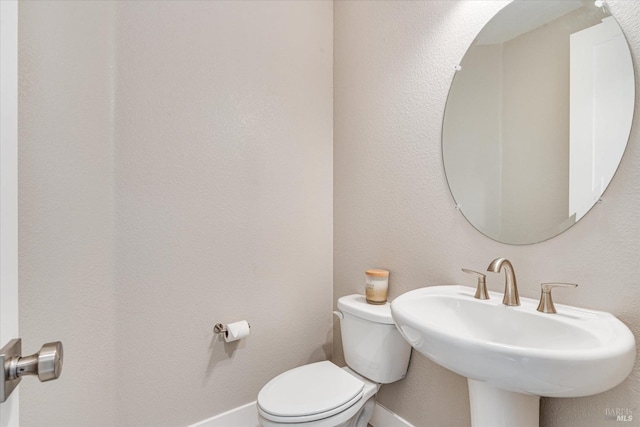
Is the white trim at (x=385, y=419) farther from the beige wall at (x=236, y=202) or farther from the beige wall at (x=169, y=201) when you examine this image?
the beige wall at (x=169, y=201)

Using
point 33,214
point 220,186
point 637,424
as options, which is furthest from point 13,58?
point 637,424

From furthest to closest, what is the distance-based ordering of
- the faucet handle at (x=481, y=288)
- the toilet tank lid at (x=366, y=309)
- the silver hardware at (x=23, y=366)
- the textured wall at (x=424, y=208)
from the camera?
the toilet tank lid at (x=366, y=309) → the faucet handle at (x=481, y=288) → the textured wall at (x=424, y=208) → the silver hardware at (x=23, y=366)

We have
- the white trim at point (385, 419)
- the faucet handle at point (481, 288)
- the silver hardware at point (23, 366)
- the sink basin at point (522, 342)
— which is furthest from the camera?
the white trim at point (385, 419)

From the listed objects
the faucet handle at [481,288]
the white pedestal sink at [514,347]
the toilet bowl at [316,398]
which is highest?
the faucet handle at [481,288]

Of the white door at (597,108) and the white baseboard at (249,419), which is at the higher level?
the white door at (597,108)

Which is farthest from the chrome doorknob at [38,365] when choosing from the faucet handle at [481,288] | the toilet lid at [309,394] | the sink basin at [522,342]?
the faucet handle at [481,288]

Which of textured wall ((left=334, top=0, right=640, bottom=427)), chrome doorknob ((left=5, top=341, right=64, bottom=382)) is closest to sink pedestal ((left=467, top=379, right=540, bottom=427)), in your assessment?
textured wall ((left=334, top=0, right=640, bottom=427))

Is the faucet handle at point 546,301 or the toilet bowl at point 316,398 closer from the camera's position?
the faucet handle at point 546,301

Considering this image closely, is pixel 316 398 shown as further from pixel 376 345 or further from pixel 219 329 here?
pixel 219 329

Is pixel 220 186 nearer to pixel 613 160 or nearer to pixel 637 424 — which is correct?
pixel 613 160

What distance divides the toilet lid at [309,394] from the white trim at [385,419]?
34 cm

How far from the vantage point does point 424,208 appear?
1.35 m

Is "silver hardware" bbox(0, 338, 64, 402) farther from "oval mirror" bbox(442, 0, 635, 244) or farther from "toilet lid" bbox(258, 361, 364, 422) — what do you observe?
"oval mirror" bbox(442, 0, 635, 244)

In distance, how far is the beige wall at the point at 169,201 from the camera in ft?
3.67
